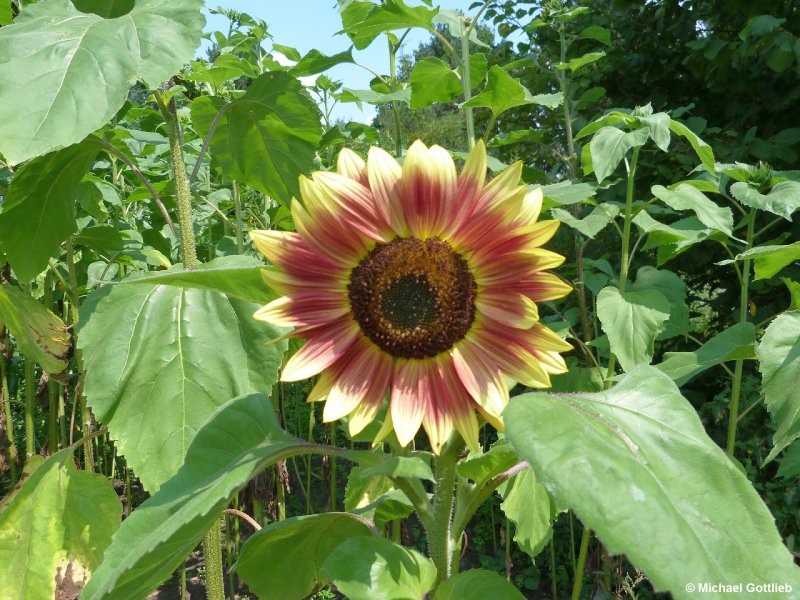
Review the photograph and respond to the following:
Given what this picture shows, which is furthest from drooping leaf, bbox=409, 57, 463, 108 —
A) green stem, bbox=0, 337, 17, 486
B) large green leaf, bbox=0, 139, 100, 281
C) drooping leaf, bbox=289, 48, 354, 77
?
green stem, bbox=0, 337, 17, 486

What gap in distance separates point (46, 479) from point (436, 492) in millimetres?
897

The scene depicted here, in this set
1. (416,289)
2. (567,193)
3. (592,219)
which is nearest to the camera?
(416,289)

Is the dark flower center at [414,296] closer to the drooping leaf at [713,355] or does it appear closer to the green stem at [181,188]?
the green stem at [181,188]

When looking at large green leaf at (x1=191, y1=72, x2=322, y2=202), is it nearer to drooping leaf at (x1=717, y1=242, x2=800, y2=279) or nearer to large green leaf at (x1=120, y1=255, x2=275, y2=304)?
large green leaf at (x1=120, y1=255, x2=275, y2=304)

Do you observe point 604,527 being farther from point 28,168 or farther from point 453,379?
point 28,168

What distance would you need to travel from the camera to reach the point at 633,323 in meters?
1.65

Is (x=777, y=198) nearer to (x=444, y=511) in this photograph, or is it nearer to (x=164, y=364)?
(x=444, y=511)

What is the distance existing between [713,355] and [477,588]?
0.80 meters

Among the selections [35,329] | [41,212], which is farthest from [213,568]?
[35,329]

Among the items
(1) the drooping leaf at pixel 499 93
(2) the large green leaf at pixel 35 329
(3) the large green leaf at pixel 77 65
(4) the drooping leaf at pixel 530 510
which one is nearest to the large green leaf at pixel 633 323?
(4) the drooping leaf at pixel 530 510

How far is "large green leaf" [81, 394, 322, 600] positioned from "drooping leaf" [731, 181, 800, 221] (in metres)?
1.28

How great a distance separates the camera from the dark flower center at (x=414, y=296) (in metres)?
0.75

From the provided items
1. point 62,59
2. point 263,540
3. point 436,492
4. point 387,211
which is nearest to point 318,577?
point 263,540

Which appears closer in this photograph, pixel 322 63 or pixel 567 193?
pixel 567 193
